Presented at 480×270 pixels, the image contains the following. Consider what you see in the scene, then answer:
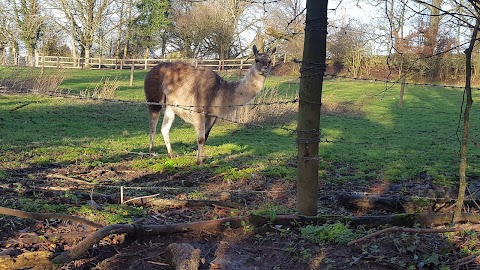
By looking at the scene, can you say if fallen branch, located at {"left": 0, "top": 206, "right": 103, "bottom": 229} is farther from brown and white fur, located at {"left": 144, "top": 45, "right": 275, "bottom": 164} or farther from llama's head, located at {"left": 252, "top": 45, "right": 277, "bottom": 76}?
llama's head, located at {"left": 252, "top": 45, "right": 277, "bottom": 76}

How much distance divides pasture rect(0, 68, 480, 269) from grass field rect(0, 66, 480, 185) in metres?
0.03

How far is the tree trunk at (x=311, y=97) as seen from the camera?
427cm

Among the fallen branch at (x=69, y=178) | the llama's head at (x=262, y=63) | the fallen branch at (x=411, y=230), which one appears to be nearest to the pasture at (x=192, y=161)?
the fallen branch at (x=69, y=178)

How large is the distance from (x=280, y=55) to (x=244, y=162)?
25526mm

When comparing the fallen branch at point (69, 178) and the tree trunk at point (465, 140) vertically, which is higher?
the tree trunk at point (465, 140)

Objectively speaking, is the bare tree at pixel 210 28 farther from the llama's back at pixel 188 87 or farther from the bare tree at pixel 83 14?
the llama's back at pixel 188 87

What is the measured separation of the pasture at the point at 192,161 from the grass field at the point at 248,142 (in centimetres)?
3

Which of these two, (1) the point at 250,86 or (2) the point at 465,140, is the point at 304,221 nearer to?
(2) the point at 465,140

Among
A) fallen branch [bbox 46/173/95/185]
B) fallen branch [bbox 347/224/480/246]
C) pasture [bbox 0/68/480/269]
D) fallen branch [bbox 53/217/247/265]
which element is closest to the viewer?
fallen branch [bbox 53/217/247/265]

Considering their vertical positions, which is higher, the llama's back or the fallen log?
the llama's back

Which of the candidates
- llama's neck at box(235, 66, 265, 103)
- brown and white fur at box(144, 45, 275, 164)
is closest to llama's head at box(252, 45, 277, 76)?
brown and white fur at box(144, 45, 275, 164)

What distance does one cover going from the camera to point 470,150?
11320mm

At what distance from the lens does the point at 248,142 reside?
39.8ft

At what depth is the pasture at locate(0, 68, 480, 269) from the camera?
5.11m
